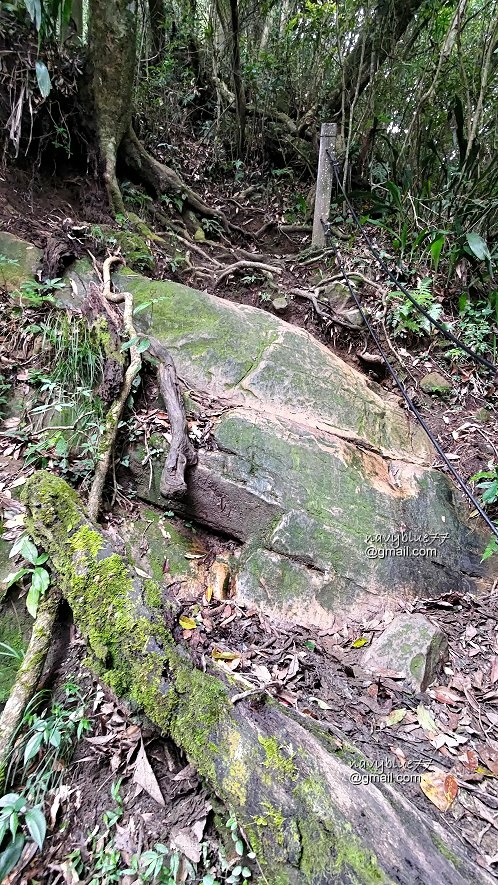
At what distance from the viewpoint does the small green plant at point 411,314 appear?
481 cm

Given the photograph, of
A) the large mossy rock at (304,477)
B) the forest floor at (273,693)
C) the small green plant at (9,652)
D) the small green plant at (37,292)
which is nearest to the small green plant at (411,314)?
the forest floor at (273,693)

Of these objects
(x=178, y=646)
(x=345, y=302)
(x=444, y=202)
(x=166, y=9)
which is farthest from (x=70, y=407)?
(x=166, y=9)

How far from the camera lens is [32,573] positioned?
7.55ft

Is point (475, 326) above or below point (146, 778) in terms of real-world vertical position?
above

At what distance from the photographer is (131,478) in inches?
119

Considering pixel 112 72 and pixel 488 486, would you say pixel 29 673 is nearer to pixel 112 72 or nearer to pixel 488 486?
pixel 488 486

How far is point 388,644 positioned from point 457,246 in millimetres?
4451

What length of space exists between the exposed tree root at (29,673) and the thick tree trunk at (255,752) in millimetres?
184

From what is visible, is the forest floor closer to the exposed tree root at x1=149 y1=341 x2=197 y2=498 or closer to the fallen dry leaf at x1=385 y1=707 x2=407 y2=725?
the fallen dry leaf at x1=385 y1=707 x2=407 y2=725

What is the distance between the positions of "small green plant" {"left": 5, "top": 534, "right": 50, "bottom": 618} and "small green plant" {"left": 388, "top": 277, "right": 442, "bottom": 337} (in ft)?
13.3

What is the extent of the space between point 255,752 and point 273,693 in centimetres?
47

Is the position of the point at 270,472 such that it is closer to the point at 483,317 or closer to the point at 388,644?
the point at 388,644

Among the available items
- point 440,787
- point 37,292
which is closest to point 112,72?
point 37,292

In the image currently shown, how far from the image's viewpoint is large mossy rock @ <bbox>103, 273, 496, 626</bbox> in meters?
2.94
